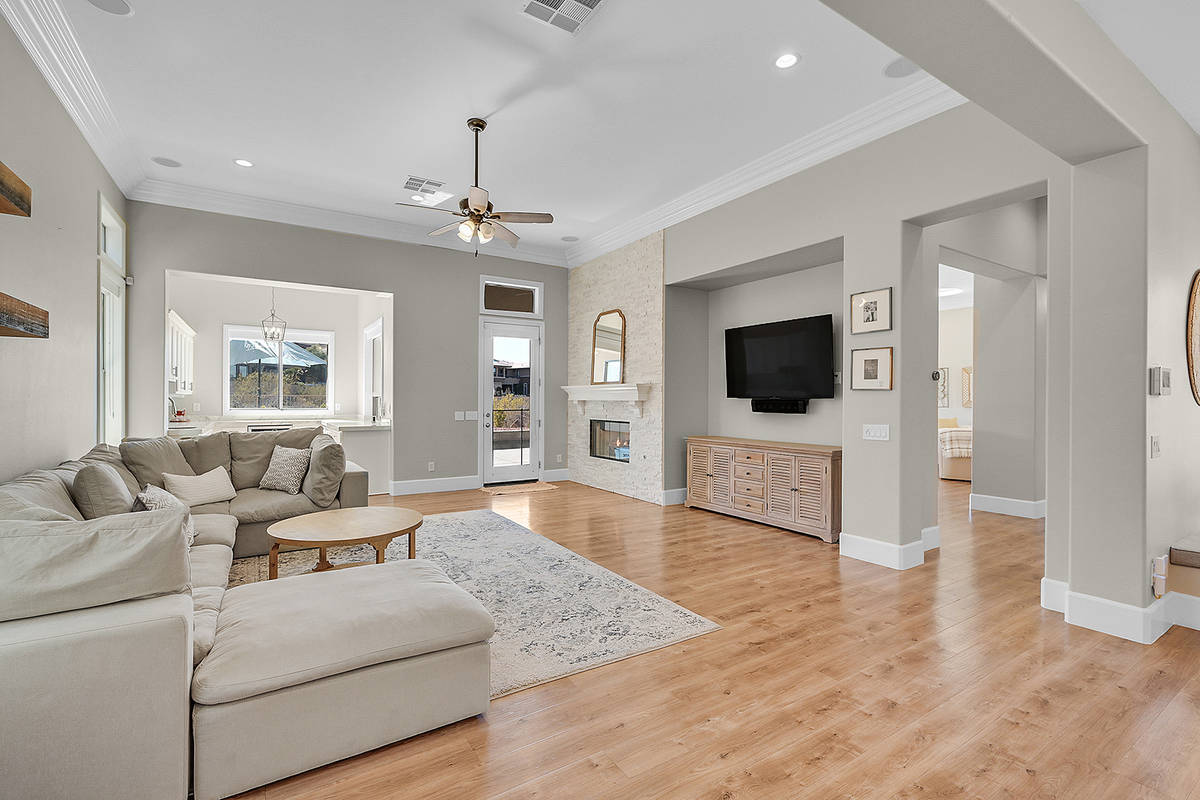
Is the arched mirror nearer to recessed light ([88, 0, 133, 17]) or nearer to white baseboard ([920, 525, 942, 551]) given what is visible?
white baseboard ([920, 525, 942, 551])

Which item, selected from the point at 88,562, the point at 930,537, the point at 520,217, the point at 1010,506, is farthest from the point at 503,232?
the point at 1010,506

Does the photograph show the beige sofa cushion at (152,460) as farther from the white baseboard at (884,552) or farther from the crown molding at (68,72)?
the white baseboard at (884,552)

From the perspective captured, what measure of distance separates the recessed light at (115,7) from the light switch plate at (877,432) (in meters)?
5.08

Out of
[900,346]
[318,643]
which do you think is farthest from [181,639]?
[900,346]

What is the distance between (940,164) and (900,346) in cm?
118

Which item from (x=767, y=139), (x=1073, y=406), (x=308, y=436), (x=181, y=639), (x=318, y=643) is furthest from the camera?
(x=308, y=436)

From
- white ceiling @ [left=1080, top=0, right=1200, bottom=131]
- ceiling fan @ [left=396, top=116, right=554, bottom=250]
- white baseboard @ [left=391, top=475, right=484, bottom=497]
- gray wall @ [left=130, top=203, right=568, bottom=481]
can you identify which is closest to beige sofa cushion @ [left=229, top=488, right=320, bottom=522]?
gray wall @ [left=130, top=203, right=568, bottom=481]

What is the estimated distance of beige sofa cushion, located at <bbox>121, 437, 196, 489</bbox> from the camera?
4.03 metres

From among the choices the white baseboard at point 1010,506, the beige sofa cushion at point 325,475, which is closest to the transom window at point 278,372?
the beige sofa cushion at point 325,475

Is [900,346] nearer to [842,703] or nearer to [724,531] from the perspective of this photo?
[724,531]

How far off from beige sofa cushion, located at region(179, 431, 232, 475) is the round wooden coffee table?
1475mm

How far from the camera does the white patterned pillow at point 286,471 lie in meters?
4.54

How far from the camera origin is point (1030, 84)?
7.16 ft

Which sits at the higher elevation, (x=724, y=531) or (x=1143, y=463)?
(x=1143, y=463)
